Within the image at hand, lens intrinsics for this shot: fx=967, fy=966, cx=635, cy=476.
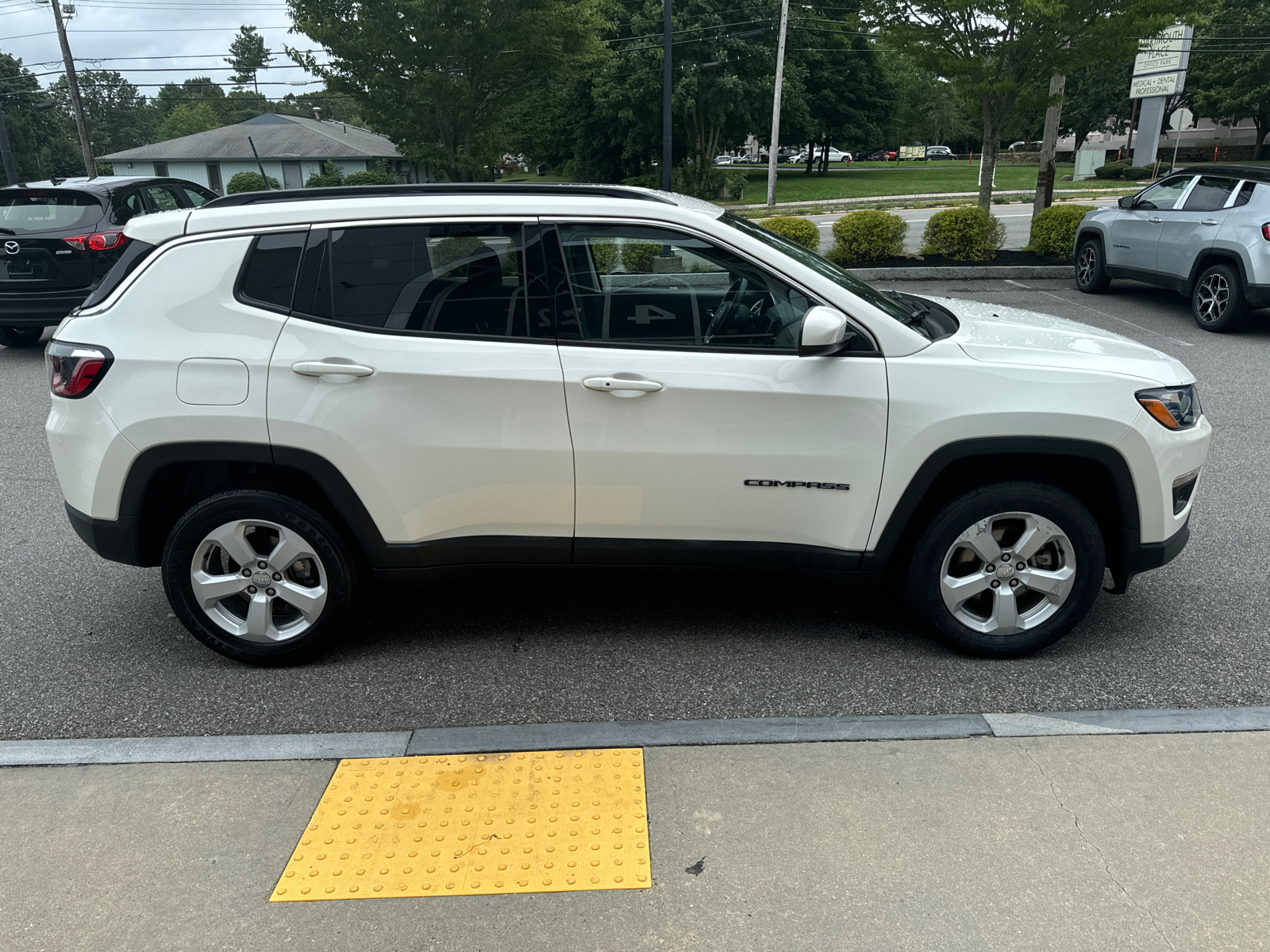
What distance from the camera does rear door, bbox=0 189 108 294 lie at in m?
Result: 9.59

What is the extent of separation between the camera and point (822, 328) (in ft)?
10.9

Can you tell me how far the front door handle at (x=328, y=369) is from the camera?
11.3ft

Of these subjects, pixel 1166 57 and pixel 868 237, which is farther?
pixel 1166 57

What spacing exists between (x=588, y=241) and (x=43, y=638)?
2.90 meters

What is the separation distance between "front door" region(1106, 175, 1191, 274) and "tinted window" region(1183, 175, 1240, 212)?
0.17m

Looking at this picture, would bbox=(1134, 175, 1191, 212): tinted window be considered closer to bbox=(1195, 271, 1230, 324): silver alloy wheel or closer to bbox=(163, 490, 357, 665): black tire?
bbox=(1195, 271, 1230, 324): silver alloy wheel

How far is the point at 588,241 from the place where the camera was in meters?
3.63

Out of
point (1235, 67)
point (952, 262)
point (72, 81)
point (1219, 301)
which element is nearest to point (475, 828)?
point (1219, 301)

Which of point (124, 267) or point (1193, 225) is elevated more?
point (124, 267)

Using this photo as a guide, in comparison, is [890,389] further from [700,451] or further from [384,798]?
[384,798]

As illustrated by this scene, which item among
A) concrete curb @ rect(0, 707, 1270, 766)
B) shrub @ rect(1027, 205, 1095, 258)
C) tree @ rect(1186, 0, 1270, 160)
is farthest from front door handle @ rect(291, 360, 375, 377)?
tree @ rect(1186, 0, 1270, 160)

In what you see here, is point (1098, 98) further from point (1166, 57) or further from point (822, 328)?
point (822, 328)

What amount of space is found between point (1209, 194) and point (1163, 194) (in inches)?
30.9

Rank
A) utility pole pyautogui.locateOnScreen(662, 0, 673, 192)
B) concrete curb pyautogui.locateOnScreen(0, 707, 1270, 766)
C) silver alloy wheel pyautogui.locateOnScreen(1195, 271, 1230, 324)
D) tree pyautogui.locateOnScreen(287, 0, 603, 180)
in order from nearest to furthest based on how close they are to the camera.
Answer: concrete curb pyautogui.locateOnScreen(0, 707, 1270, 766) < silver alloy wheel pyautogui.locateOnScreen(1195, 271, 1230, 324) < utility pole pyautogui.locateOnScreen(662, 0, 673, 192) < tree pyautogui.locateOnScreen(287, 0, 603, 180)
